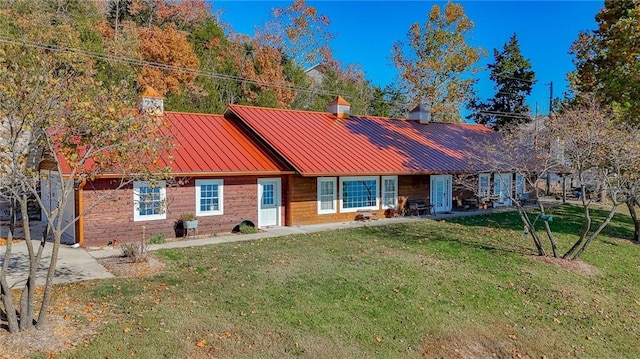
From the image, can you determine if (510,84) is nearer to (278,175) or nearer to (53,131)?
(278,175)

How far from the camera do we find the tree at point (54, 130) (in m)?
5.83

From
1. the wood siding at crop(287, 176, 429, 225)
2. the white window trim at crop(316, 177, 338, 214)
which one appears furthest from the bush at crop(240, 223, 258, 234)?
the white window trim at crop(316, 177, 338, 214)

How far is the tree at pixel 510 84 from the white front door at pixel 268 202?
28.2 meters

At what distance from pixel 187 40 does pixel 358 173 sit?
20.1 m

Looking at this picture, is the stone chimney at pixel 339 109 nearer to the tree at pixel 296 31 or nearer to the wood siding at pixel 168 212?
the wood siding at pixel 168 212

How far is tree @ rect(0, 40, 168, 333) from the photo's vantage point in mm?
5832

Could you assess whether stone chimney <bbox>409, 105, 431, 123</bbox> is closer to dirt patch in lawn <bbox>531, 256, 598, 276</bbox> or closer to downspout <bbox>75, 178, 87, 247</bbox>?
dirt patch in lawn <bbox>531, 256, 598, 276</bbox>

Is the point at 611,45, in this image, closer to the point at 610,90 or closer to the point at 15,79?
the point at 610,90

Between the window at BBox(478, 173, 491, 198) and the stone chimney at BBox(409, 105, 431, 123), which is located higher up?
the stone chimney at BBox(409, 105, 431, 123)

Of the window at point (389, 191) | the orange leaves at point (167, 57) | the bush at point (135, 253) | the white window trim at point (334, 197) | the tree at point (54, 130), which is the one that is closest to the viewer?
the tree at point (54, 130)

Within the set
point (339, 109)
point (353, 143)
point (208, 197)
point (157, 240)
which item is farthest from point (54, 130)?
point (339, 109)

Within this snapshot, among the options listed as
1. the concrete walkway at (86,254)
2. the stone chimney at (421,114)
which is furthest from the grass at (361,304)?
the stone chimney at (421,114)

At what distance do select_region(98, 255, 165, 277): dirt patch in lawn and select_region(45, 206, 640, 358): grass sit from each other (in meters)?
0.33

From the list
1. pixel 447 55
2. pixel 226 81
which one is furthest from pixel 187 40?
pixel 447 55
